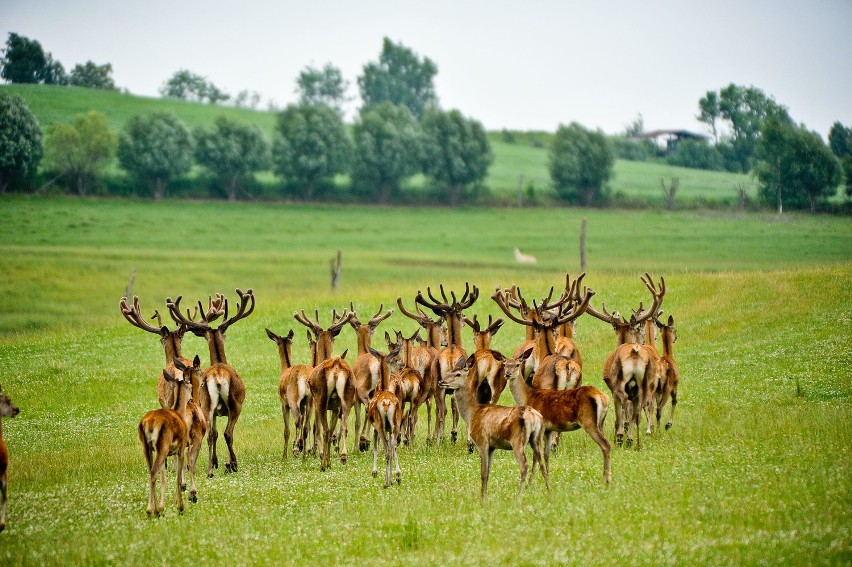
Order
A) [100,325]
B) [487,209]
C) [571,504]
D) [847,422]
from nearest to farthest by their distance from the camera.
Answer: [571,504], [847,422], [100,325], [487,209]

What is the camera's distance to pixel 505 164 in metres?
97.9

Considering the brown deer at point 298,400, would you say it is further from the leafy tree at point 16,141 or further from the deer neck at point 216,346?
the leafy tree at point 16,141

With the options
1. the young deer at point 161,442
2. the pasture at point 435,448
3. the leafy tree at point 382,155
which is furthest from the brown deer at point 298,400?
the leafy tree at point 382,155

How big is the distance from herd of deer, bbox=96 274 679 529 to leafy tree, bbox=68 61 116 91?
367 ft

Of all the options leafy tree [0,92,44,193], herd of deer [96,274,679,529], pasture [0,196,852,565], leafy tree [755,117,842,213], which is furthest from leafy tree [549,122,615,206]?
herd of deer [96,274,679,529]

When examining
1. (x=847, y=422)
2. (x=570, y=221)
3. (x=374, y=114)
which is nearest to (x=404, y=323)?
(x=847, y=422)

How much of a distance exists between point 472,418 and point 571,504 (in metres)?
2.11

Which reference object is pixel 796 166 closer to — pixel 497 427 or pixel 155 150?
pixel 155 150

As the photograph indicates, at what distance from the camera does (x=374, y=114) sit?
8381 cm

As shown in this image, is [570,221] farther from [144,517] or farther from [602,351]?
[144,517]

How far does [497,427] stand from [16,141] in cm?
6031

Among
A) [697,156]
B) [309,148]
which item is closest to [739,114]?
[697,156]

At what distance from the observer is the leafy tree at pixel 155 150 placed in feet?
245

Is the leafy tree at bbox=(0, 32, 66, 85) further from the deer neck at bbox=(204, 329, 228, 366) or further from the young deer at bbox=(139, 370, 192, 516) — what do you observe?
the young deer at bbox=(139, 370, 192, 516)
